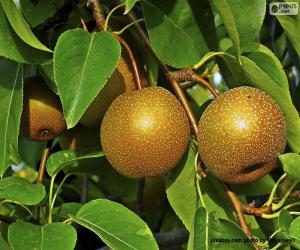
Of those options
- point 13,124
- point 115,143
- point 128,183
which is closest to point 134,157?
point 115,143

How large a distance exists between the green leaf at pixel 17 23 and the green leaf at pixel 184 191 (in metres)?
0.50

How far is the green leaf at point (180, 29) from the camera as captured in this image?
161 centimetres

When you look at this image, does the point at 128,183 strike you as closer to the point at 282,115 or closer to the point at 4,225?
the point at 4,225

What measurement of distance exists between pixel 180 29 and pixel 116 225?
0.54 meters

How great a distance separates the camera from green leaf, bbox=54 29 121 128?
1342 millimetres

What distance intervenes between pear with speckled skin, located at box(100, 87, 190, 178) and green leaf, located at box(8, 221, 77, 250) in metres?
0.20

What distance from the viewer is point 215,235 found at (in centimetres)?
148

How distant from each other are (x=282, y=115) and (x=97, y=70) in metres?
0.44

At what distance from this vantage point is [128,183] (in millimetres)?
2172

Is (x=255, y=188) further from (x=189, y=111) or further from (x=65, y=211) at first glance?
(x=65, y=211)

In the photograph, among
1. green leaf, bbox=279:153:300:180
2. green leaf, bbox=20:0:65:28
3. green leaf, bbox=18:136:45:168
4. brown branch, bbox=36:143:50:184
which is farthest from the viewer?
green leaf, bbox=18:136:45:168

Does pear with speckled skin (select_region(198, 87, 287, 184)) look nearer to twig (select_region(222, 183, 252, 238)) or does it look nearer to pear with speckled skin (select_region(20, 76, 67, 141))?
twig (select_region(222, 183, 252, 238))

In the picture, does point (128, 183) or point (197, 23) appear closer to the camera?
point (197, 23)

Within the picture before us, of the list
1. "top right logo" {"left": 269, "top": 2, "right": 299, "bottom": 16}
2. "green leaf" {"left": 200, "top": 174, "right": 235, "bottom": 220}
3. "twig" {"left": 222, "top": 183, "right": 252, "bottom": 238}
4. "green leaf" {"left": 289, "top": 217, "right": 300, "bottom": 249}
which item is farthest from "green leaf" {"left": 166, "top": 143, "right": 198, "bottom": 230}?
"top right logo" {"left": 269, "top": 2, "right": 299, "bottom": 16}
